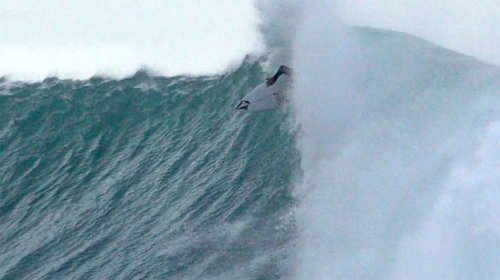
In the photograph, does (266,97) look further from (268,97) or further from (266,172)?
(266,172)

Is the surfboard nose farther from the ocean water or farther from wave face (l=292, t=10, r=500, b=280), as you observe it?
wave face (l=292, t=10, r=500, b=280)

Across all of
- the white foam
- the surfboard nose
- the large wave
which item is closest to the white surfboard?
the surfboard nose

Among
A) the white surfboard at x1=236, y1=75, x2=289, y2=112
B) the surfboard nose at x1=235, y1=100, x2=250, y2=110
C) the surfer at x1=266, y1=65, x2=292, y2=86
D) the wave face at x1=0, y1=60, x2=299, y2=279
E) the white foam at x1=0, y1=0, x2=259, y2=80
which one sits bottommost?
the wave face at x1=0, y1=60, x2=299, y2=279

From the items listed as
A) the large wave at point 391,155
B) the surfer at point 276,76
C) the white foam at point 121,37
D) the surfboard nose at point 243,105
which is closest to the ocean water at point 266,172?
the large wave at point 391,155

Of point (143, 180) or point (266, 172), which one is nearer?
point (266, 172)

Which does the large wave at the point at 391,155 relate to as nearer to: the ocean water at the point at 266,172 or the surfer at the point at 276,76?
the ocean water at the point at 266,172

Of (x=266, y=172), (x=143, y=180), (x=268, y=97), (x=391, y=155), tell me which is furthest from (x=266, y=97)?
(x=391, y=155)
